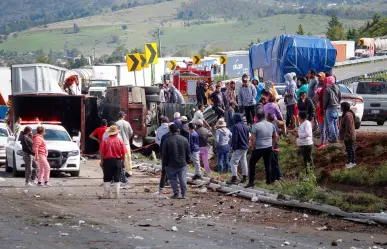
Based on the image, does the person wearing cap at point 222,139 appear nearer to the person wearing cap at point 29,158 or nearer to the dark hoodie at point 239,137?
the dark hoodie at point 239,137

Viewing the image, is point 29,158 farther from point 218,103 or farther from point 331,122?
point 218,103

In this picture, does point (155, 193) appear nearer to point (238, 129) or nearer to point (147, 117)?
point (238, 129)

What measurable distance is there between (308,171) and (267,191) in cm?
102

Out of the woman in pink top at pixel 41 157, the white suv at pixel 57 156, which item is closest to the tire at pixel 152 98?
the white suv at pixel 57 156

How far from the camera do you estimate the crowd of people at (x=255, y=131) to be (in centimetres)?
2275


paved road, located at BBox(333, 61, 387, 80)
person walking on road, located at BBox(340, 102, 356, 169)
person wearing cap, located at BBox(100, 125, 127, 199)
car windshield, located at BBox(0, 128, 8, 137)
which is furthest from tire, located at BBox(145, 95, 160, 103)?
paved road, located at BBox(333, 61, 387, 80)

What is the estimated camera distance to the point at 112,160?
22766 mm

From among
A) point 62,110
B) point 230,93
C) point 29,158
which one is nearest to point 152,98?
point 62,110

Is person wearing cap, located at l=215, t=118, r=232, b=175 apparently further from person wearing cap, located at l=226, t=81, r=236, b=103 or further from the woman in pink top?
person wearing cap, located at l=226, t=81, r=236, b=103

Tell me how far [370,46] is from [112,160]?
257 ft

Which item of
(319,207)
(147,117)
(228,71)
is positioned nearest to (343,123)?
(319,207)

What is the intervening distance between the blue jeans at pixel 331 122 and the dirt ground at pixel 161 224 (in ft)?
13.4

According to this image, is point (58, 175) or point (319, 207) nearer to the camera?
point (319, 207)

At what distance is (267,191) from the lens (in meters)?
22.5
